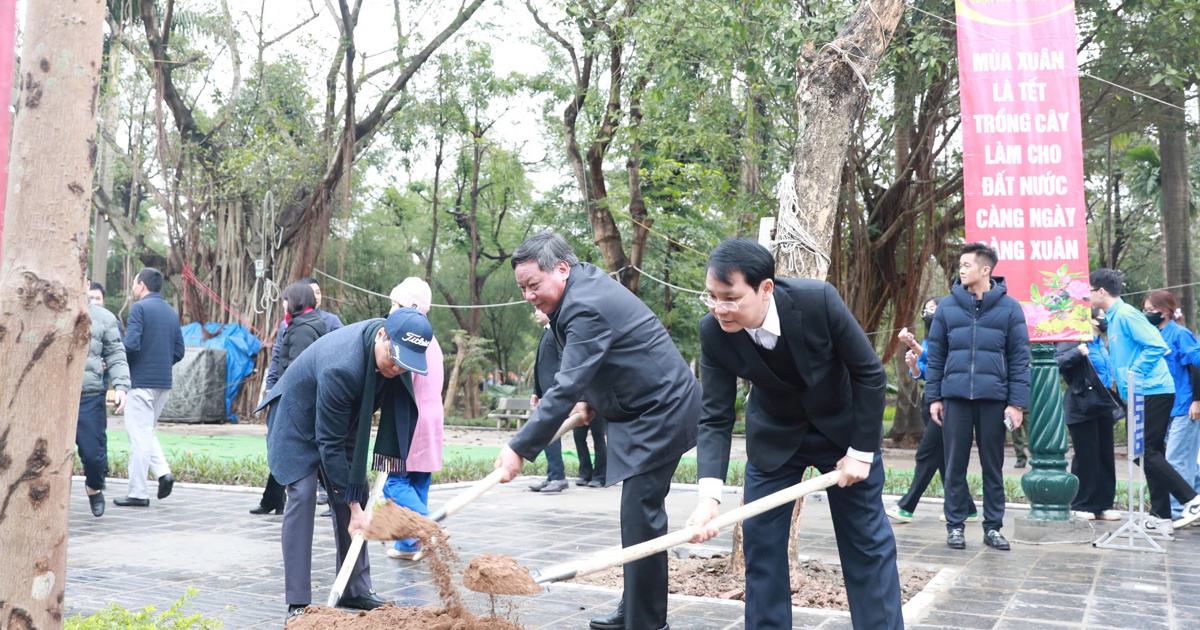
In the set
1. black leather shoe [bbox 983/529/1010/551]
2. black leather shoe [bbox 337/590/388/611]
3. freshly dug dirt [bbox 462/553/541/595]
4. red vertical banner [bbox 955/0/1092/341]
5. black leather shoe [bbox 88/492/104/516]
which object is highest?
red vertical banner [bbox 955/0/1092/341]

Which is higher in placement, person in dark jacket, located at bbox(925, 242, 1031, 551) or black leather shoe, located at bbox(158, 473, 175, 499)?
person in dark jacket, located at bbox(925, 242, 1031, 551)

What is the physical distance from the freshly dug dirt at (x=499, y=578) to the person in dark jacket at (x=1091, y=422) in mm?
5784

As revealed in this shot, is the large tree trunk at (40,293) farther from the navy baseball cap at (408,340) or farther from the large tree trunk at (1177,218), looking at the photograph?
the large tree trunk at (1177,218)

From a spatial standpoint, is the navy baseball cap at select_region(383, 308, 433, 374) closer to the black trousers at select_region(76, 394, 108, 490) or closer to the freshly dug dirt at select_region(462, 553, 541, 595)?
the freshly dug dirt at select_region(462, 553, 541, 595)

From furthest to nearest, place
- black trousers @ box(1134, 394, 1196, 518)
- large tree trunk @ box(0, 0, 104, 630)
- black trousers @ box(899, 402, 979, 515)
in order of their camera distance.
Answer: black trousers @ box(899, 402, 979, 515) < black trousers @ box(1134, 394, 1196, 518) < large tree trunk @ box(0, 0, 104, 630)

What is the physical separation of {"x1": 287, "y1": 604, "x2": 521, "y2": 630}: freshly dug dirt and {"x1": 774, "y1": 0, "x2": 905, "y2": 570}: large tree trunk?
2768 millimetres

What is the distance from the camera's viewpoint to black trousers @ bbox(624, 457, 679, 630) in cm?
400

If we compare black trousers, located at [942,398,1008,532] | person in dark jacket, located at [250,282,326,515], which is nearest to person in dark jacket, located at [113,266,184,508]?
person in dark jacket, located at [250,282,326,515]

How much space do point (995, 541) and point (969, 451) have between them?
24.3 inches

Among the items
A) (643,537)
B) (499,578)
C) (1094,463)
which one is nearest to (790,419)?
(643,537)

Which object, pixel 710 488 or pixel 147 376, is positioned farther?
pixel 147 376

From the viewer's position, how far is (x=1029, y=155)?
7293 mm

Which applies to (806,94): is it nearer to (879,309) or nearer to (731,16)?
(731,16)

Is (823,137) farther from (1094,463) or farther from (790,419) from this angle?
(1094,463)
